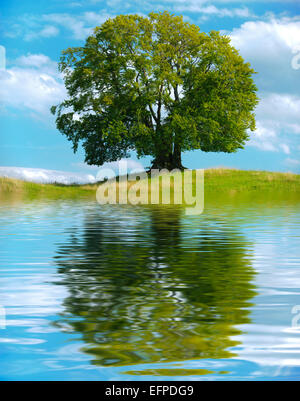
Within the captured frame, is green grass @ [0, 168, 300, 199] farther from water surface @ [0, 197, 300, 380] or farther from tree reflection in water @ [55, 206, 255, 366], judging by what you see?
water surface @ [0, 197, 300, 380]

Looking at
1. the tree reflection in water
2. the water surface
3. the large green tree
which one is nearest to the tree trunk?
the large green tree

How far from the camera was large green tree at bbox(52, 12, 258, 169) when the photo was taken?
53.7 metres

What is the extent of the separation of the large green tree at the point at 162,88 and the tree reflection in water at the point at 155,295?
39967mm

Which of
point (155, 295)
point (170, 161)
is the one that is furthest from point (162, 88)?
point (155, 295)

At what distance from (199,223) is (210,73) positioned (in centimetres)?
3766

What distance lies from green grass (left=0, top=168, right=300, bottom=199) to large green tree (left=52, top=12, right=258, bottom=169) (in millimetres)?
4193

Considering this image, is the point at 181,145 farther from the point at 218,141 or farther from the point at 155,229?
the point at 155,229

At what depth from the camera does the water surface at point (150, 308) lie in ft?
15.6

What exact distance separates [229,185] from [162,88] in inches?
492

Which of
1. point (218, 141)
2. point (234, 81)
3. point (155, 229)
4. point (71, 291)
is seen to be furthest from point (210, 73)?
point (71, 291)

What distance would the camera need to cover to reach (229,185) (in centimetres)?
4828

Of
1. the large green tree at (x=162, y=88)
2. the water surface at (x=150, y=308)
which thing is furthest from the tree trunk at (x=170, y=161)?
the water surface at (x=150, y=308)

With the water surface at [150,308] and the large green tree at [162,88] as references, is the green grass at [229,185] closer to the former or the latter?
the large green tree at [162,88]

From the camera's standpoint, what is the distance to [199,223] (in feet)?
61.5
